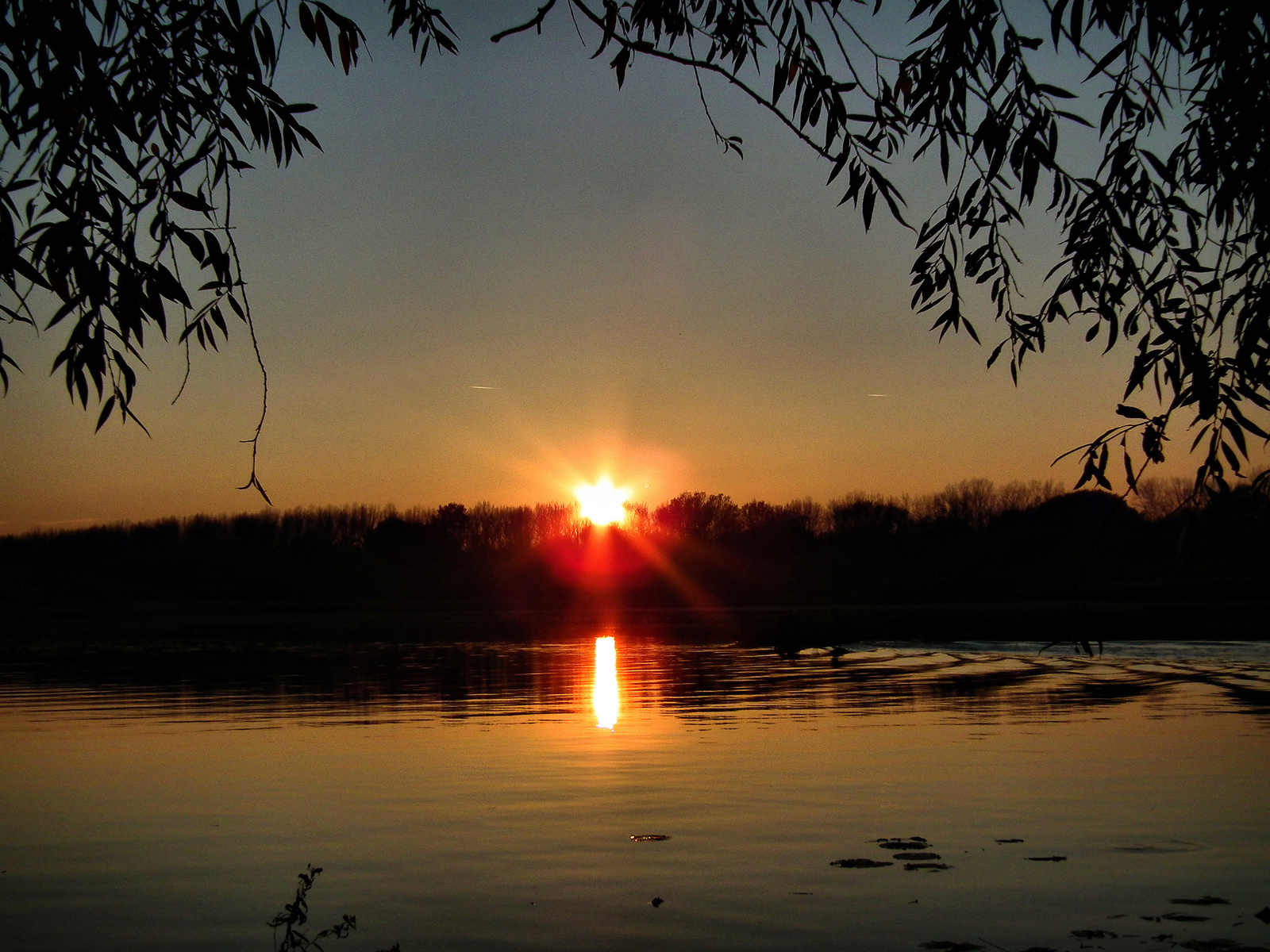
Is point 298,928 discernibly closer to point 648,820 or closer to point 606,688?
point 648,820

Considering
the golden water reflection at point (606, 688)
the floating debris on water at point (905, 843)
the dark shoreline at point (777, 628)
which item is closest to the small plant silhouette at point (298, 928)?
the floating debris on water at point (905, 843)

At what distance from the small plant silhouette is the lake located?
9 centimetres

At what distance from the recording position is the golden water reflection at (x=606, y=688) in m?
16.3

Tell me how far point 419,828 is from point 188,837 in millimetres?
1751

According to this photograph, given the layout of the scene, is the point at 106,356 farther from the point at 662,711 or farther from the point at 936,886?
the point at 662,711

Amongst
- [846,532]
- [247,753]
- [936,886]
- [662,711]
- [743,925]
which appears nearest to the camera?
[743,925]

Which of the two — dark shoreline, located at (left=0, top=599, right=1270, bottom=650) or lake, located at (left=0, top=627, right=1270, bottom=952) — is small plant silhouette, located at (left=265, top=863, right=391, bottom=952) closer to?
lake, located at (left=0, top=627, right=1270, bottom=952)

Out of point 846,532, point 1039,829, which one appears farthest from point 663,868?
point 846,532

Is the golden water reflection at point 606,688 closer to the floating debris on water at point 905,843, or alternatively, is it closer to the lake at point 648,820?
the lake at point 648,820

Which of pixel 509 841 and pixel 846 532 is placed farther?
pixel 846 532

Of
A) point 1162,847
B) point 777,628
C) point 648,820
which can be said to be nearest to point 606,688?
point 648,820

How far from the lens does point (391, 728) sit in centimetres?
1540

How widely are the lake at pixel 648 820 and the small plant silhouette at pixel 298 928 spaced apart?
0.09 meters

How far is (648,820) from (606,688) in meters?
12.8
